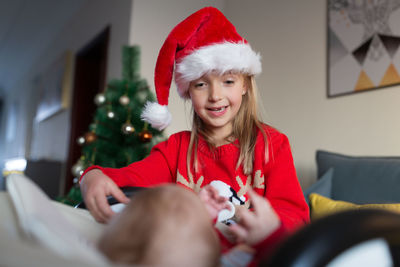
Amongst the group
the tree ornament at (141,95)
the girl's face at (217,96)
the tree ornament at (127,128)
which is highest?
the tree ornament at (141,95)

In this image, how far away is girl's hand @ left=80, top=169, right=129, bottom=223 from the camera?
685 mm

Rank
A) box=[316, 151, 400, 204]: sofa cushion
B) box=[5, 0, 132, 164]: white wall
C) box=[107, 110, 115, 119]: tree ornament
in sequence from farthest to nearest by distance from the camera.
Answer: box=[5, 0, 132, 164]: white wall
box=[107, 110, 115, 119]: tree ornament
box=[316, 151, 400, 204]: sofa cushion

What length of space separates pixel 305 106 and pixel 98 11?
2.35m

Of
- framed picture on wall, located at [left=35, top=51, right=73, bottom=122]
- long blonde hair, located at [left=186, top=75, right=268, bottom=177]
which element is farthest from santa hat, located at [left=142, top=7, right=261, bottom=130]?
framed picture on wall, located at [left=35, top=51, right=73, bottom=122]

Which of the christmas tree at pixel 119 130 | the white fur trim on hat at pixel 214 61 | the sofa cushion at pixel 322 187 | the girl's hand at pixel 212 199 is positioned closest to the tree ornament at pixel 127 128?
the christmas tree at pixel 119 130

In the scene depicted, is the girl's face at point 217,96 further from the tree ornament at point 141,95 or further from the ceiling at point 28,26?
the ceiling at point 28,26

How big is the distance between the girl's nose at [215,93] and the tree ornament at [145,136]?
898mm

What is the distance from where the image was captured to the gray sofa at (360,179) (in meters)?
1.34

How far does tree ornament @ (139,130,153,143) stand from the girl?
700mm

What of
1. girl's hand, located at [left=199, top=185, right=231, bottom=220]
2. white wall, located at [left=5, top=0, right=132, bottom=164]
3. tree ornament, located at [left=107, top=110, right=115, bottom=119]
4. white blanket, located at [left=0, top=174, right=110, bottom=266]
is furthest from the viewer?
white wall, located at [left=5, top=0, right=132, bottom=164]

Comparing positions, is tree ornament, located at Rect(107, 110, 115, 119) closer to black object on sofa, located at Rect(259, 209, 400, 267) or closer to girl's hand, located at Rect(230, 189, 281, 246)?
girl's hand, located at Rect(230, 189, 281, 246)

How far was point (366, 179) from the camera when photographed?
4.68ft

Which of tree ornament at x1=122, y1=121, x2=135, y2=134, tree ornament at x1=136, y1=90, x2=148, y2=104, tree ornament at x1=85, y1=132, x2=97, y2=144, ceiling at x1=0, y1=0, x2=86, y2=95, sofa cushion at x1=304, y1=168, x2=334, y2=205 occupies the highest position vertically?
ceiling at x1=0, y1=0, x2=86, y2=95

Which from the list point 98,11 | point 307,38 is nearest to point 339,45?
point 307,38
